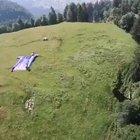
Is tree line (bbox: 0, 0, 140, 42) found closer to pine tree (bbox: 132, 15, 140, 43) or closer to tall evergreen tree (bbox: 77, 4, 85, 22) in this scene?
tall evergreen tree (bbox: 77, 4, 85, 22)

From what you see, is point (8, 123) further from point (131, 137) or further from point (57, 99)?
point (131, 137)

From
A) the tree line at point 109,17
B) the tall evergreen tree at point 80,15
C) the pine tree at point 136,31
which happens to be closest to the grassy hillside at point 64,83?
the pine tree at point 136,31

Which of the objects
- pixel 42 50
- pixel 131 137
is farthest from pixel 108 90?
pixel 42 50

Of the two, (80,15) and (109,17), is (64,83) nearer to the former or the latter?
(109,17)

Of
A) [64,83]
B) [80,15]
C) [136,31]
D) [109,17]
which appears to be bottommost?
[80,15]

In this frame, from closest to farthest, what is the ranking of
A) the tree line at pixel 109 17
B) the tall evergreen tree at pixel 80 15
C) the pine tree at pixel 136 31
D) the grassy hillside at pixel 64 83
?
the grassy hillside at pixel 64 83
the pine tree at pixel 136 31
the tree line at pixel 109 17
the tall evergreen tree at pixel 80 15

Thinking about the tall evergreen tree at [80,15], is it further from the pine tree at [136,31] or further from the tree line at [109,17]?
the pine tree at [136,31]

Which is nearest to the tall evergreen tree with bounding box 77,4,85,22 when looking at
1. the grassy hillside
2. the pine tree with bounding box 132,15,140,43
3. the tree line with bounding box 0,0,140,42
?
the tree line with bounding box 0,0,140,42

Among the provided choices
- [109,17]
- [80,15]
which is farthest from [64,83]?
[80,15]
